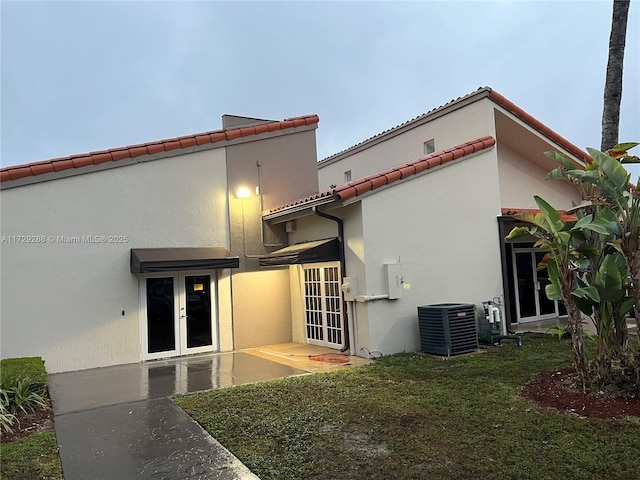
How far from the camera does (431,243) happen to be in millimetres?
12125

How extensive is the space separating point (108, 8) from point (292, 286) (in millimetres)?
11577

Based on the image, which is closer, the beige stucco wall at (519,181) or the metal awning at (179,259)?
the metal awning at (179,259)

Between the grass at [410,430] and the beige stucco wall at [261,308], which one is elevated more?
the beige stucco wall at [261,308]

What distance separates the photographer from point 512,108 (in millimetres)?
14398

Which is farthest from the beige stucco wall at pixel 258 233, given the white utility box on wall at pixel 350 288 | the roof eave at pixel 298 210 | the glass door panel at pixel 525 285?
the glass door panel at pixel 525 285

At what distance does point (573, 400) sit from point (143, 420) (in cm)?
643

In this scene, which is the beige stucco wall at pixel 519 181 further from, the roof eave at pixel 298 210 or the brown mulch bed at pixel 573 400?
the brown mulch bed at pixel 573 400

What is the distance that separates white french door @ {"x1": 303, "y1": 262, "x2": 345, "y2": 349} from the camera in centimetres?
1240

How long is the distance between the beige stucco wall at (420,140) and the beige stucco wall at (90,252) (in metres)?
7.86

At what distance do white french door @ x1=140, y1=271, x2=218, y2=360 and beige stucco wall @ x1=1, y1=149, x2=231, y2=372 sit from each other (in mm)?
260

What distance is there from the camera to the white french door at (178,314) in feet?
40.0

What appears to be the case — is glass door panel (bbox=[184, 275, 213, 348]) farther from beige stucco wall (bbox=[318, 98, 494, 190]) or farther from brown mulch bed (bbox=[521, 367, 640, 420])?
beige stucco wall (bbox=[318, 98, 494, 190])

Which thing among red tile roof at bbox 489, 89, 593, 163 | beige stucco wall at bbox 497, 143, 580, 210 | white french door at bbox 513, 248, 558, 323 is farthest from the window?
white french door at bbox 513, 248, 558, 323

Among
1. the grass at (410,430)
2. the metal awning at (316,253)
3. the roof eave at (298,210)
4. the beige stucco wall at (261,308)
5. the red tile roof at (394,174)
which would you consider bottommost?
the grass at (410,430)
